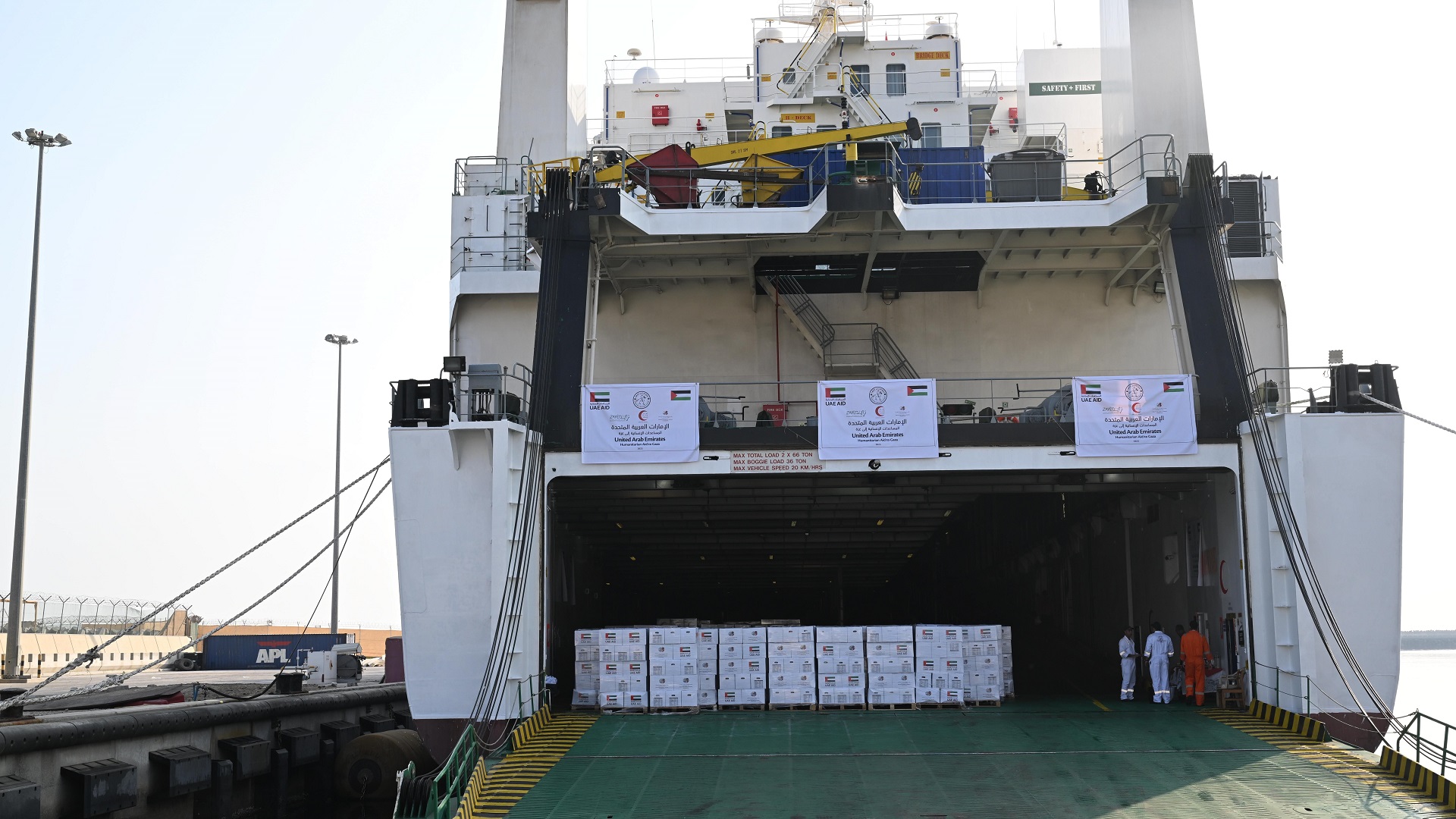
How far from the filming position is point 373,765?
23.5m

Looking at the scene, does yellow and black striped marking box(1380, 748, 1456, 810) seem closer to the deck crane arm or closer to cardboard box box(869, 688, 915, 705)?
cardboard box box(869, 688, 915, 705)

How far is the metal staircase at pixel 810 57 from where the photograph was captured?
32750 mm

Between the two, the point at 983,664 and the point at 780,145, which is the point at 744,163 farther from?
the point at 983,664

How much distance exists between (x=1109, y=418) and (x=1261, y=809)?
802 centimetres

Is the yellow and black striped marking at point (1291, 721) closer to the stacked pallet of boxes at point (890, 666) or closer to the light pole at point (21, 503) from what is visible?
the stacked pallet of boxes at point (890, 666)

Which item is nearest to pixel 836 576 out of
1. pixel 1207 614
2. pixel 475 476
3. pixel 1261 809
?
pixel 1207 614

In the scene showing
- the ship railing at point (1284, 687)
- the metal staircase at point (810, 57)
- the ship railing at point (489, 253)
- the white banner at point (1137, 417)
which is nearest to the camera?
the ship railing at point (1284, 687)

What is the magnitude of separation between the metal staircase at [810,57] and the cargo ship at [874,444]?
9.60 ft

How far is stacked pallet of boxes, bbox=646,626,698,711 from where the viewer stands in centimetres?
2042

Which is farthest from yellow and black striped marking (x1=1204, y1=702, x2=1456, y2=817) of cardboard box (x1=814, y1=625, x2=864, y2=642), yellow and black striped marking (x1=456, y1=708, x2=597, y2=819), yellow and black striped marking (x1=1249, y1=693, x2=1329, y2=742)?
yellow and black striped marking (x1=456, y1=708, x2=597, y2=819)

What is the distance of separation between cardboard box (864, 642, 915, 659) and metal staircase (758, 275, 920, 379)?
6.89 m

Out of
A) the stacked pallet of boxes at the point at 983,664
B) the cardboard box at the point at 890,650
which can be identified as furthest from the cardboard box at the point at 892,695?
the stacked pallet of boxes at the point at 983,664

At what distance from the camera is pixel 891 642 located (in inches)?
813

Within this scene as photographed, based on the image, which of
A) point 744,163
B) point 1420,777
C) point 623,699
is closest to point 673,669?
point 623,699
